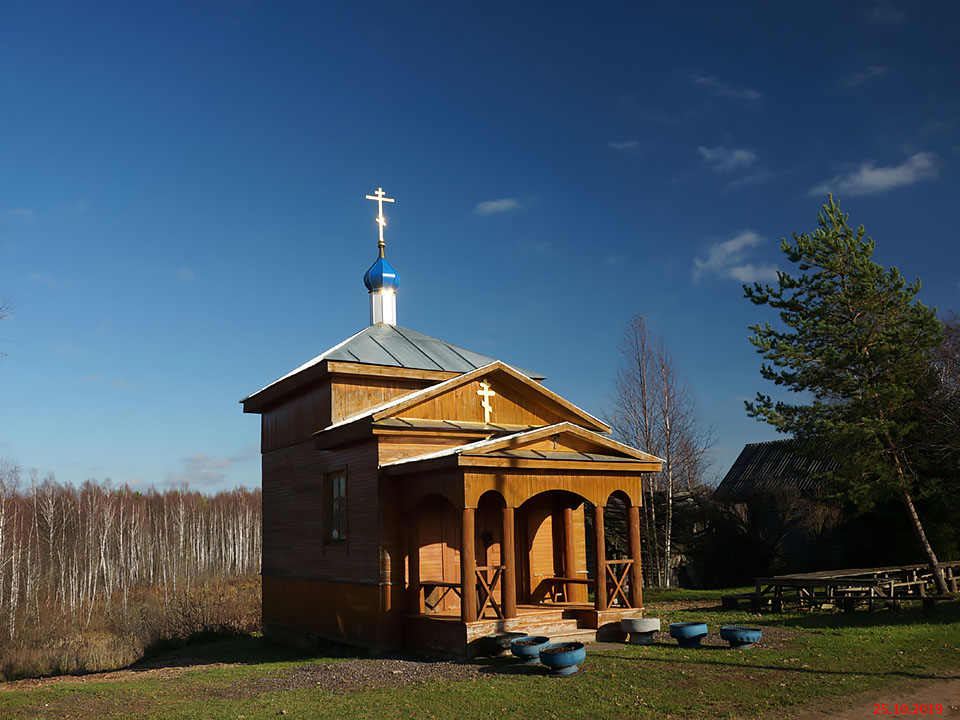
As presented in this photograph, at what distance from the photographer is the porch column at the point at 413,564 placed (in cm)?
1488

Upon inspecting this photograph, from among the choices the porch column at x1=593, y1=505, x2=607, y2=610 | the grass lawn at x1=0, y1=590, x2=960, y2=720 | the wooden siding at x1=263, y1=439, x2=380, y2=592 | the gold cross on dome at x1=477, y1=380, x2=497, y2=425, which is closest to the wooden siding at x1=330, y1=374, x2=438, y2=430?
the wooden siding at x1=263, y1=439, x2=380, y2=592

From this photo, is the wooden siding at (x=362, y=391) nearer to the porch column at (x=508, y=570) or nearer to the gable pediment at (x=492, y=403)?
the gable pediment at (x=492, y=403)

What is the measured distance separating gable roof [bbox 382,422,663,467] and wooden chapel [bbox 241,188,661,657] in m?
0.04

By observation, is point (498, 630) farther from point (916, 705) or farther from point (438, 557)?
point (916, 705)

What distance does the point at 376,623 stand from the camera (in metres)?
14.9

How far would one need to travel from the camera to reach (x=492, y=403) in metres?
17.2

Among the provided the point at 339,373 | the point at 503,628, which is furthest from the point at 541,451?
the point at 339,373

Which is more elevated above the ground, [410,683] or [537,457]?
[537,457]

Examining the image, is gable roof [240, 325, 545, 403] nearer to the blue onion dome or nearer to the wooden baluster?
the blue onion dome

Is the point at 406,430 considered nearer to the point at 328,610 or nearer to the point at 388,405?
the point at 388,405

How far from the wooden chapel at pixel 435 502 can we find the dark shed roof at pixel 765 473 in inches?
575

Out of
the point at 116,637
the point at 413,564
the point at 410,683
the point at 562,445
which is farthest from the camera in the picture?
the point at 116,637

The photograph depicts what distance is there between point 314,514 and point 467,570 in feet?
19.2

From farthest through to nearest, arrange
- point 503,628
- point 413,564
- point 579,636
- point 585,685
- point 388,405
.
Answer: point 388,405 < point 413,564 < point 579,636 < point 503,628 < point 585,685
